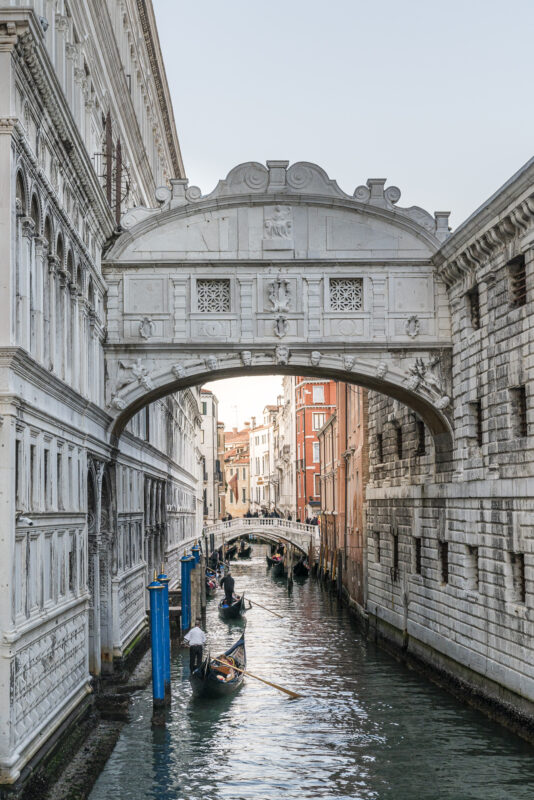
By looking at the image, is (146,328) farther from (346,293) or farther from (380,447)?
(380,447)

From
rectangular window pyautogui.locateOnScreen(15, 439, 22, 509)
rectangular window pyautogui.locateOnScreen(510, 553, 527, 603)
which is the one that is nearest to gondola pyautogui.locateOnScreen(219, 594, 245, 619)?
rectangular window pyautogui.locateOnScreen(510, 553, 527, 603)

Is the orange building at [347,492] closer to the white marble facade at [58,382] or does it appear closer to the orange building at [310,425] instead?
the white marble facade at [58,382]

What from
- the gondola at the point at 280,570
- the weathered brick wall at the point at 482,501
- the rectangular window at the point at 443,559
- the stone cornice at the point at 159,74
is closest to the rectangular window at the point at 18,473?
the weathered brick wall at the point at 482,501

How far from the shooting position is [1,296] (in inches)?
363

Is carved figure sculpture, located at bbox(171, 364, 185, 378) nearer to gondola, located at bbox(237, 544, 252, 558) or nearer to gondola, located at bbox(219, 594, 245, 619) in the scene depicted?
gondola, located at bbox(219, 594, 245, 619)

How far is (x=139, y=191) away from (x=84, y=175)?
11180 millimetres

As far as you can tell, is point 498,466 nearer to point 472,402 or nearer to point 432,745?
point 472,402

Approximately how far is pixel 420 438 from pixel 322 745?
23.7 ft

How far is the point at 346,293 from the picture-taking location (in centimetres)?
1700

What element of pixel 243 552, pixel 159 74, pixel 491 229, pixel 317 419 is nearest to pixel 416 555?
pixel 491 229

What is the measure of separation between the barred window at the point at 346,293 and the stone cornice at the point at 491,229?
133 centimetres

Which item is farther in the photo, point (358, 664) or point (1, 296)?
point (358, 664)

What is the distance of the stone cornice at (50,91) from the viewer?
9273 millimetres

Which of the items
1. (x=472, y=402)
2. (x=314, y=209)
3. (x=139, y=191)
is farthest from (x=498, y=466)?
(x=139, y=191)
